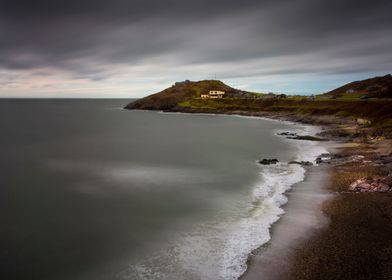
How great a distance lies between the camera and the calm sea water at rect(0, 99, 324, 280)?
21969 millimetres

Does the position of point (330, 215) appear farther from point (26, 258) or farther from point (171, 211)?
point (26, 258)

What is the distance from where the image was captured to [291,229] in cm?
2591

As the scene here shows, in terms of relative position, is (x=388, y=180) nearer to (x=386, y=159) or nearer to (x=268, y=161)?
(x=386, y=159)

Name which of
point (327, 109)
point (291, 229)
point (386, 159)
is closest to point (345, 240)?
point (291, 229)

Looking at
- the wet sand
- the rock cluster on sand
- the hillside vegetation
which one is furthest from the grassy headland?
the hillside vegetation

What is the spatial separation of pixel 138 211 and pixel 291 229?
1449 cm

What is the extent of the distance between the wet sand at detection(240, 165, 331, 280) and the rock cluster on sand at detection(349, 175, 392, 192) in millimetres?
2971

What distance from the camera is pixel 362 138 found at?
220 ft

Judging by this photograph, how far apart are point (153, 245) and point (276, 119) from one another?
394 ft

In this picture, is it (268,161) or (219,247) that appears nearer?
(219,247)

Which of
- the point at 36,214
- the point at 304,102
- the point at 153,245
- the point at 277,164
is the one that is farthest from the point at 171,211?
the point at 304,102

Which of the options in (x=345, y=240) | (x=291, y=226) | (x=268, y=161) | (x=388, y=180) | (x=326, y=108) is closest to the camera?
(x=345, y=240)

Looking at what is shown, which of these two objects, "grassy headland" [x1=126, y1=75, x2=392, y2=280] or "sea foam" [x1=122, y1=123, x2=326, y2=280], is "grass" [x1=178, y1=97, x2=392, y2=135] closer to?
"grassy headland" [x1=126, y1=75, x2=392, y2=280]

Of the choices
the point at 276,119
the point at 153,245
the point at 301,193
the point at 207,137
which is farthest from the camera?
the point at 276,119
